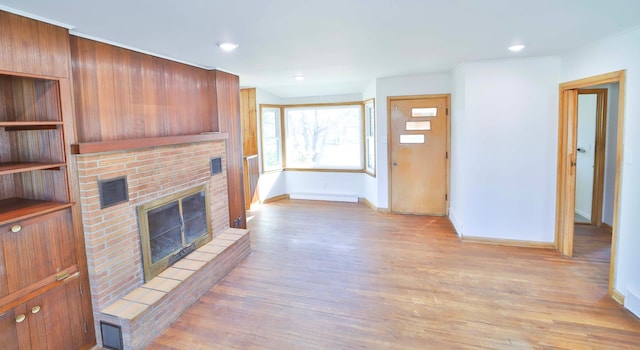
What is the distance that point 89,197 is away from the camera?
234 centimetres

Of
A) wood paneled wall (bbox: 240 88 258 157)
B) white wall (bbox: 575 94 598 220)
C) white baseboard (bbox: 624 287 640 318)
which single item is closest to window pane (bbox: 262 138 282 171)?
wood paneled wall (bbox: 240 88 258 157)

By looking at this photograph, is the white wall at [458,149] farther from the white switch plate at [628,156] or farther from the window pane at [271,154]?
the window pane at [271,154]

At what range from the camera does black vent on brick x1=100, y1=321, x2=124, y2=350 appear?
7.74 ft

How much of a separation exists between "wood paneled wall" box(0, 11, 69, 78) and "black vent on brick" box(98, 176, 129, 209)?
0.73 meters

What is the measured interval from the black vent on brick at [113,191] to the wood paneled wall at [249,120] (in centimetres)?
351

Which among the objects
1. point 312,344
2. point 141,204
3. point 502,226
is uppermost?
point 141,204

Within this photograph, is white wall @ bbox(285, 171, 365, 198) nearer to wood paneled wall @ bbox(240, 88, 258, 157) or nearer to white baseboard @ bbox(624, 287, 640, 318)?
wood paneled wall @ bbox(240, 88, 258, 157)

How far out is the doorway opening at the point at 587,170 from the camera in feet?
9.65

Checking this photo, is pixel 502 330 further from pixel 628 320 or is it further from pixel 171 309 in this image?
pixel 171 309

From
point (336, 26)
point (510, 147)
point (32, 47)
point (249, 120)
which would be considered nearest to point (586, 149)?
point (510, 147)


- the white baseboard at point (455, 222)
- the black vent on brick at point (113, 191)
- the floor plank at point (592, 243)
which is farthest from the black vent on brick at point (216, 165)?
the floor plank at point (592, 243)

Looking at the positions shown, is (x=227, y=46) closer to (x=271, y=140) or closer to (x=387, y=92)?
(x=387, y=92)

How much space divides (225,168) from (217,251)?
3.21ft

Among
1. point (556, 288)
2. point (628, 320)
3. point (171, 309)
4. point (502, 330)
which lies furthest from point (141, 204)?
point (628, 320)
